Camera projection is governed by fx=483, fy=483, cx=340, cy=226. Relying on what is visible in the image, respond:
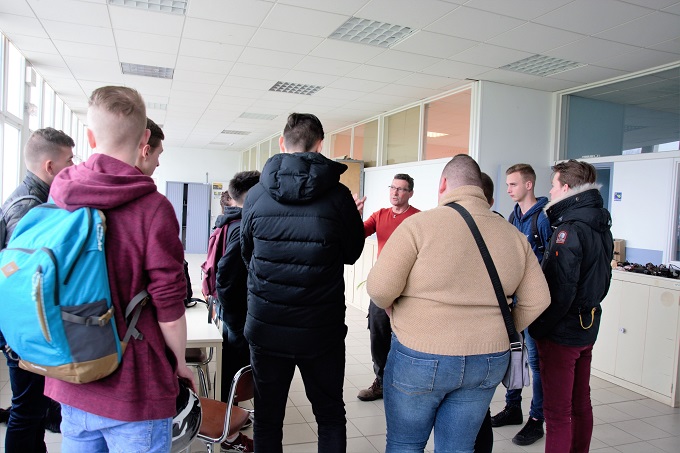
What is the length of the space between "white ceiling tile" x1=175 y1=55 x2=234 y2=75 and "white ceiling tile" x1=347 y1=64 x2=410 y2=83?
1455mm

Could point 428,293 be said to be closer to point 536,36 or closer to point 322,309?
Result: point 322,309

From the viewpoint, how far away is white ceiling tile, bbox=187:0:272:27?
388 centimetres

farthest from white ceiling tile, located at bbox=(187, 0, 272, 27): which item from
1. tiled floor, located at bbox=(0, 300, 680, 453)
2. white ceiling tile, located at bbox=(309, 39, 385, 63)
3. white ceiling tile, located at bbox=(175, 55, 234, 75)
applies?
tiled floor, located at bbox=(0, 300, 680, 453)

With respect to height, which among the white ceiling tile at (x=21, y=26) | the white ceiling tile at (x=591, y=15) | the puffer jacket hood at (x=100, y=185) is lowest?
the puffer jacket hood at (x=100, y=185)

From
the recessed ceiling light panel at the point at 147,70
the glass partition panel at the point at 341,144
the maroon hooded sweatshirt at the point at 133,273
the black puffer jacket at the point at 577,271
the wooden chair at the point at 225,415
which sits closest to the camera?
the maroon hooded sweatshirt at the point at 133,273

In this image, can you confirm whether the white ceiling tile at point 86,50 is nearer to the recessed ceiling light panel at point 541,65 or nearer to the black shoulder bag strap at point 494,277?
the recessed ceiling light panel at point 541,65

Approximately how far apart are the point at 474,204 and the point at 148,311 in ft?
3.76

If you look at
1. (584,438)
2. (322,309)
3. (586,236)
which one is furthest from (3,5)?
(584,438)

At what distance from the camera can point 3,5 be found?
4.07 meters

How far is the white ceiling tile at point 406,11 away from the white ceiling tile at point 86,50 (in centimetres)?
298

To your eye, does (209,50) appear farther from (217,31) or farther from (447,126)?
(447,126)

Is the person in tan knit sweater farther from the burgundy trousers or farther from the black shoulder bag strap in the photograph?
the burgundy trousers

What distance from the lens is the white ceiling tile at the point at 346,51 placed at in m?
4.71

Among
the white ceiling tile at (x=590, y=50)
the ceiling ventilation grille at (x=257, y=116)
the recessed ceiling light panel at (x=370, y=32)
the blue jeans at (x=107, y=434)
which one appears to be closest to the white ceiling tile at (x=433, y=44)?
the recessed ceiling light panel at (x=370, y=32)
